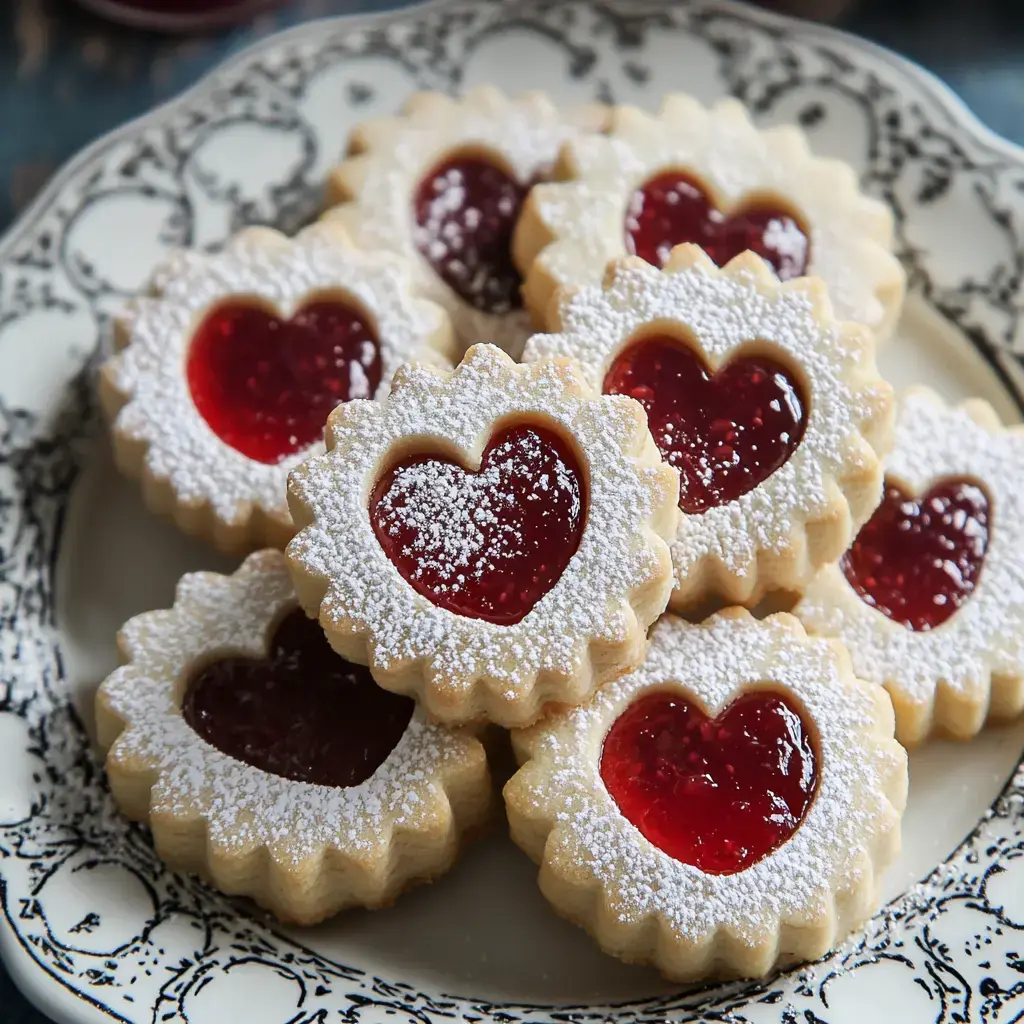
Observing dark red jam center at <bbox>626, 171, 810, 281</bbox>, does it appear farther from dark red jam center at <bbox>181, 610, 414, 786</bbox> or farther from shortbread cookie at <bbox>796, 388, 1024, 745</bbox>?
dark red jam center at <bbox>181, 610, 414, 786</bbox>

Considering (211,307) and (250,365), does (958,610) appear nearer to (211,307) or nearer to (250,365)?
(250,365)

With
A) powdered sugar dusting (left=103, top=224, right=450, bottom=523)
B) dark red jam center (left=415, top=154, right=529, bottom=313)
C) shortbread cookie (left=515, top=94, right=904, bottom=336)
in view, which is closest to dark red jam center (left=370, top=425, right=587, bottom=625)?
powdered sugar dusting (left=103, top=224, right=450, bottom=523)

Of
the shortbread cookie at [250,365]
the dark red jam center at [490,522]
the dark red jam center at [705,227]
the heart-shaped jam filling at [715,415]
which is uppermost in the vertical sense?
the dark red jam center at [705,227]

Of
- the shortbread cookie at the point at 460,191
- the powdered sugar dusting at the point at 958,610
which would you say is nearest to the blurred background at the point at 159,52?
the shortbread cookie at the point at 460,191

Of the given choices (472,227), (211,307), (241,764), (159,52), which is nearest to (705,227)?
(472,227)

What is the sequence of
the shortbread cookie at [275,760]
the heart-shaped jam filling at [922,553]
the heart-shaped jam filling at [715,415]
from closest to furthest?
the shortbread cookie at [275,760], the heart-shaped jam filling at [715,415], the heart-shaped jam filling at [922,553]

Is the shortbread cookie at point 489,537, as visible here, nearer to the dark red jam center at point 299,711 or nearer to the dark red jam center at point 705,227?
the dark red jam center at point 299,711

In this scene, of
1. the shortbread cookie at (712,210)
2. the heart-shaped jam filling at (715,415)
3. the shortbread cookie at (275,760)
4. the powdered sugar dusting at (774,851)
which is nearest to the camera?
the powdered sugar dusting at (774,851)
